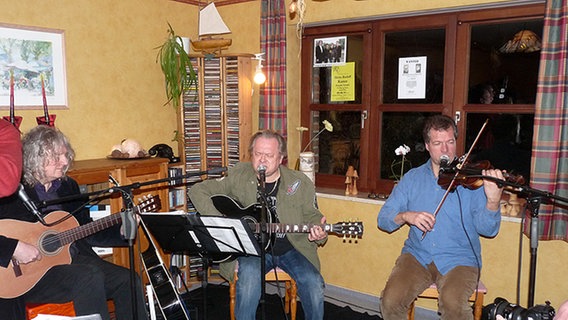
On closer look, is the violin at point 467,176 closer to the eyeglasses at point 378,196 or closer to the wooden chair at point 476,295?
the wooden chair at point 476,295

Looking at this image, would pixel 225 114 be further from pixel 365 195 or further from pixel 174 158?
pixel 365 195

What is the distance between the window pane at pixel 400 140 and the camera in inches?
132

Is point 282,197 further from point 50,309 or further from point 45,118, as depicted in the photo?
point 45,118

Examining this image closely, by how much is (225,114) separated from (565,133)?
7.51 ft

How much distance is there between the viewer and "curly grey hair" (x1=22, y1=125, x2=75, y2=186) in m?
2.43

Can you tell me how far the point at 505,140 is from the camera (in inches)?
119

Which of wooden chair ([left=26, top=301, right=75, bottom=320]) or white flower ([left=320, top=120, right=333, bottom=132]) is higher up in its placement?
white flower ([left=320, top=120, right=333, bottom=132])

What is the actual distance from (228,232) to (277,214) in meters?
0.60

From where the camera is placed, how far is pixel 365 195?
3441 millimetres

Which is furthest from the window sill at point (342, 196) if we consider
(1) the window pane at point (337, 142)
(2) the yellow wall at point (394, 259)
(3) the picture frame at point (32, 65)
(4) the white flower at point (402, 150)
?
(3) the picture frame at point (32, 65)

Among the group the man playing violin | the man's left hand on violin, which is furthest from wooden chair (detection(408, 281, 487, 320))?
the man's left hand on violin

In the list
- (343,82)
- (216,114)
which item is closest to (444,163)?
(343,82)

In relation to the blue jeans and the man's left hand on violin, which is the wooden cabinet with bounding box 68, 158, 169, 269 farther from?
the man's left hand on violin

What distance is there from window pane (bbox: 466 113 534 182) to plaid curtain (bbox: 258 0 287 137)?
135 centimetres
